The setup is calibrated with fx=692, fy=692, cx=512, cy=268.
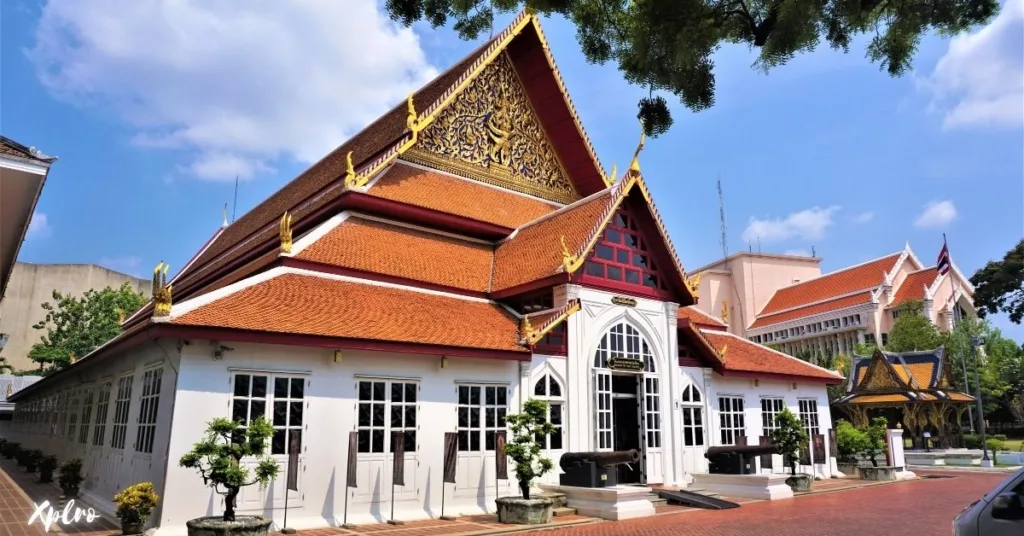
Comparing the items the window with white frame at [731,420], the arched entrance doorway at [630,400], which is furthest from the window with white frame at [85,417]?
the window with white frame at [731,420]

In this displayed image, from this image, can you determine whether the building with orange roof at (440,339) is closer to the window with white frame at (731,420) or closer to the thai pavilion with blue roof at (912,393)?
the window with white frame at (731,420)

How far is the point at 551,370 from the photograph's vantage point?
13.4 meters

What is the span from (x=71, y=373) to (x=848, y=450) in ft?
69.7

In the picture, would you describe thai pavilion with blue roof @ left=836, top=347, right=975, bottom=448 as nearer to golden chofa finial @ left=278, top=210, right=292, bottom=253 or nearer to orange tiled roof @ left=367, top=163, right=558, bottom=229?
orange tiled roof @ left=367, top=163, right=558, bottom=229

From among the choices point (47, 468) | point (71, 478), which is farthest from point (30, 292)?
point (71, 478)

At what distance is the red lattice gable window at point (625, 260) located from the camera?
14562 millimetres

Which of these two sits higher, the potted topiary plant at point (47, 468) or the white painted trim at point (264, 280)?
the white painted trim at point (264, 280)

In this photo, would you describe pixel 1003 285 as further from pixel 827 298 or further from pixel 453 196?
pixel 827 298

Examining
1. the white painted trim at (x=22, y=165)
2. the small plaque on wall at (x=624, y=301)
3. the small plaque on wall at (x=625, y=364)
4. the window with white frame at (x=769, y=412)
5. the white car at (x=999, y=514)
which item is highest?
the small plaque on wall at (x=624, y=301)

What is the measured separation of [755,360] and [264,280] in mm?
12385

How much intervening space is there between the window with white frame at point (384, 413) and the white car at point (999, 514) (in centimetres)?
777

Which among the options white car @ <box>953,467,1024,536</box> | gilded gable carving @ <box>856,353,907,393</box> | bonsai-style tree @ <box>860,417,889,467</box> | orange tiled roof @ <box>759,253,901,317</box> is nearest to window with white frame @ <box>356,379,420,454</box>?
white car @ <box>953,467,1024,536</box>

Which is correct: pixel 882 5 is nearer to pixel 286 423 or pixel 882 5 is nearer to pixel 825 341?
pixel 286 423

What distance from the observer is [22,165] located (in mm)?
6465
